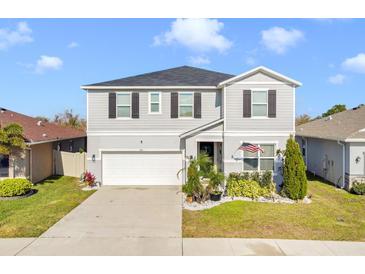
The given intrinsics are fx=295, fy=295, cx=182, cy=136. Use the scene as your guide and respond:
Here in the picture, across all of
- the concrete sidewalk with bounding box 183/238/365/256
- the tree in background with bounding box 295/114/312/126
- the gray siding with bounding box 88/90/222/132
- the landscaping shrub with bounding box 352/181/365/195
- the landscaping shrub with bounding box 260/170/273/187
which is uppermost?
the tree in background with bounding box 295/114/312/126

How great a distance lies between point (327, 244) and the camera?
8031 millimetres

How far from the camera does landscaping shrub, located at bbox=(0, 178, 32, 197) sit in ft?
42.3

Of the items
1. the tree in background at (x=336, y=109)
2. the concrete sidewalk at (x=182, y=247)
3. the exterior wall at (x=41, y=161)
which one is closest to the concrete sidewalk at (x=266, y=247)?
the concrete sidewalk at (x=182, y=247)

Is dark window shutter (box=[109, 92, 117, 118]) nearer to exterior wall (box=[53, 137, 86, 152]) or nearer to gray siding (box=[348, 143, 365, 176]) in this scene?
exterior wall (box=[53, 137, 86, 152])

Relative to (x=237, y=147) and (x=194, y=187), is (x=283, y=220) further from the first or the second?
(x=237, y=147)

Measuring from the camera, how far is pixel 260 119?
1487 cm

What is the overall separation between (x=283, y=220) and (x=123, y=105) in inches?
413

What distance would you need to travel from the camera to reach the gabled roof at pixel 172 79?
651 inches

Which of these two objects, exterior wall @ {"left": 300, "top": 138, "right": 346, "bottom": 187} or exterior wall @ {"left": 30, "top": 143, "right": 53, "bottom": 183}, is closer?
exterior wall @ {"left": 300, "top": 138, "right": 346, "bottom": 187}

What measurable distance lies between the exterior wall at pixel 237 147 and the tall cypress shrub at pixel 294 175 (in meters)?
1.58

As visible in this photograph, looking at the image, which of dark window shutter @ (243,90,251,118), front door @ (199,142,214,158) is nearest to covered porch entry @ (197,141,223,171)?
front door @ (199,142,214,158)

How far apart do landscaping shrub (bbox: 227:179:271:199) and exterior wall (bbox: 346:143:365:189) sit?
4.82m

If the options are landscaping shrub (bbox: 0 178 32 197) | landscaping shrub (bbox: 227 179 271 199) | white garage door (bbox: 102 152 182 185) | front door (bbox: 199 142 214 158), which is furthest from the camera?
front door (bbox: 199 142 214 158)
